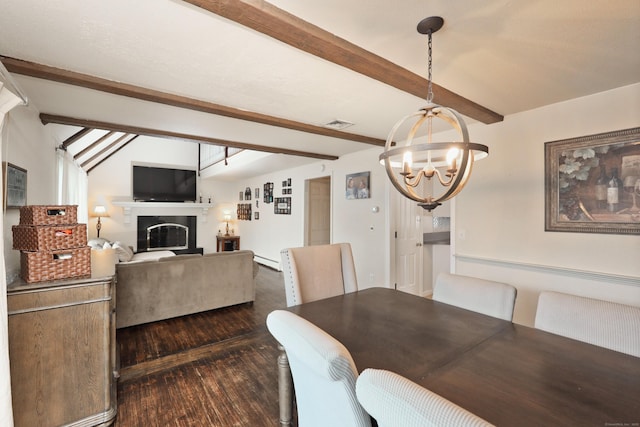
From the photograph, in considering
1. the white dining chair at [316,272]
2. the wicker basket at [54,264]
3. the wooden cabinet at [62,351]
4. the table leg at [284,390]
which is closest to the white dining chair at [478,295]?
the white dining chair at [316,272]

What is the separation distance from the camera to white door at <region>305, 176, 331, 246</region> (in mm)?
5805

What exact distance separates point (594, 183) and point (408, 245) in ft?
7.39

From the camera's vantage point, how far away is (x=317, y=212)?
6008 mm

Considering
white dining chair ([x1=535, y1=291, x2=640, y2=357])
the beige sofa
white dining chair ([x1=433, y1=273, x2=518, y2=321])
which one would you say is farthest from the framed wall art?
white dining chair ([x1=535, y1=291, x2=640, y2=357])

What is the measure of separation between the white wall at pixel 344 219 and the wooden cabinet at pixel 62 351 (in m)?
3.20

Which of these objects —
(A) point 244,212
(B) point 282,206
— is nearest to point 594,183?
(B) point 282,206

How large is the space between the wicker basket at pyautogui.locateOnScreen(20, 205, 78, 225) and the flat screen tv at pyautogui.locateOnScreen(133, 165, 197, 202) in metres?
6.01

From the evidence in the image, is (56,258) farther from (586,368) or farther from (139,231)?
(139,231)

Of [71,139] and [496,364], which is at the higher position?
[71,139]

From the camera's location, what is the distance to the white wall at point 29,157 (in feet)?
6.36

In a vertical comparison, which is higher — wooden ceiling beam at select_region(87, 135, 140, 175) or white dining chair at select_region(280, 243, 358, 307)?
wooden ceiling beam at select_region(87, 135, 140, 175)

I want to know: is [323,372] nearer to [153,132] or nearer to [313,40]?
[313,40]

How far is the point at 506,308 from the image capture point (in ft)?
5.30

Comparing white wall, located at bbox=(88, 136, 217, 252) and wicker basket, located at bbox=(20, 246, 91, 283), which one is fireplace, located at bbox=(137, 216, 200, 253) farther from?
wicker basket, located at bbox=(20, 246, 91, 283)
